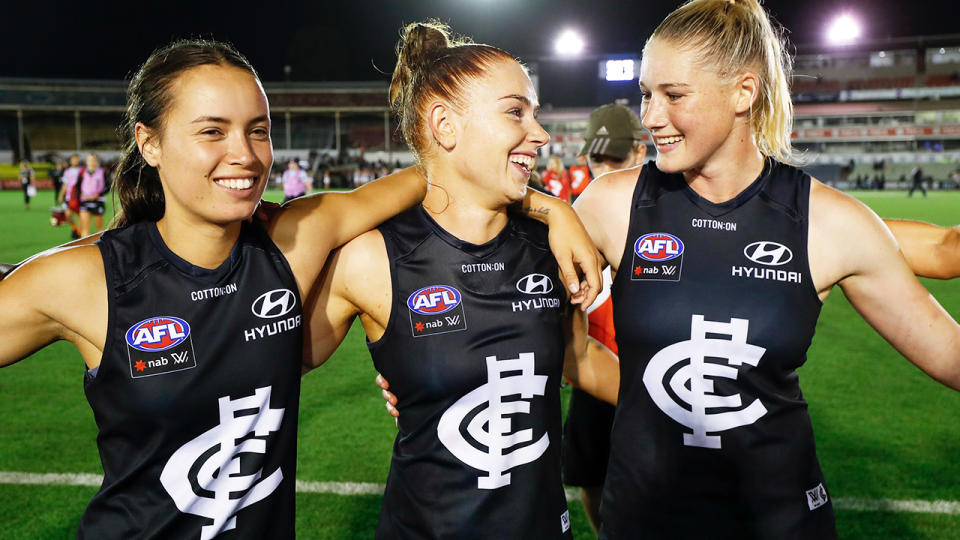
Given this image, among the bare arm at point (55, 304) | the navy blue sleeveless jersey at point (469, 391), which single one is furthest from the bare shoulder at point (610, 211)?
the bare arm at point (55, 304)

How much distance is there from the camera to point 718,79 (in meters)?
2.14

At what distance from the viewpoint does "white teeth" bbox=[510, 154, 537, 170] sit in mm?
2135

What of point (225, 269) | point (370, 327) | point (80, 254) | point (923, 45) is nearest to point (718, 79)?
point (370, 327)

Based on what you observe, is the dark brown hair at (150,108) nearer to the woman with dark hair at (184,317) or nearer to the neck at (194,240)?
the woman with dark hair at (184,317)

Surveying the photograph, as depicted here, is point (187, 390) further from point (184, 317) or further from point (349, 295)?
point (349, 295)

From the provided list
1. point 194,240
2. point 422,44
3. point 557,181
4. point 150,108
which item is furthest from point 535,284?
point 557,181

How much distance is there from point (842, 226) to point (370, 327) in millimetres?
1404

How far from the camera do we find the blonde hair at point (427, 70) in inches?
84.3

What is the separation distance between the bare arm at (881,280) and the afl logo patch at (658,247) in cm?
38

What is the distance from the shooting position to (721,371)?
2123mm

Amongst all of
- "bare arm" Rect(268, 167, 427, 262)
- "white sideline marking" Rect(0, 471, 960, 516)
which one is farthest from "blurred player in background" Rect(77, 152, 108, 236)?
"bare arm" Rect(268, 167, 427, 262)

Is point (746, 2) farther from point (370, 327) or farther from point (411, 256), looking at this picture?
point (370, 327)

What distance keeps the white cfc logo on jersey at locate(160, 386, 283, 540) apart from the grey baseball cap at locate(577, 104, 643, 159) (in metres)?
3.45

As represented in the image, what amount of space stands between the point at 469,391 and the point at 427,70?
3.20 feet
